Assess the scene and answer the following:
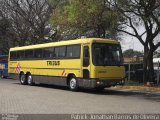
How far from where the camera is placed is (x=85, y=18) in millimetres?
25047

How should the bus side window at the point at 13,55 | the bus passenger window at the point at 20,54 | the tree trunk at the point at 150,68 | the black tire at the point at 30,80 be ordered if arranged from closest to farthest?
the tree trunk at the point at 150,68
the black tire at the point at 30,80
the bus passenger window at the point at 20,54
the bus side window at the point at 13,55

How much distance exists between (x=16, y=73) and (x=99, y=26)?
8.55 metres

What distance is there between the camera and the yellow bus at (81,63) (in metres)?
21.8

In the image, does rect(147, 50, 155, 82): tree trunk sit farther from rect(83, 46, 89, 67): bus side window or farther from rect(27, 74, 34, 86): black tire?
rect(27, 74, 34, 86): black tire

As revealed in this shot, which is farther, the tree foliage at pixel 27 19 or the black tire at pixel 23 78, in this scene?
the tree foliage at pixel 27 19

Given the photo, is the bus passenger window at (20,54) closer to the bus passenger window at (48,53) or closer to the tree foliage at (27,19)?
Result: the bus passenger window at (48,53)

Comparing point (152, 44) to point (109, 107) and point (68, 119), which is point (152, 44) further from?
point (68, 119)

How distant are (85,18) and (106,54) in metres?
3.74

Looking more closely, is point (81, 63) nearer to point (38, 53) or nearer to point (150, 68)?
point (38, 53)

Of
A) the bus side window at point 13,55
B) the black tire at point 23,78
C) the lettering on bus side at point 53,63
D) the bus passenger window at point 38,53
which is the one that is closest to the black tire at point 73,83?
the lettering on bus side at point 53,63

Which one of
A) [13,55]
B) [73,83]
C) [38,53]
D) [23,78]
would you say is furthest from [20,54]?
[73,83]

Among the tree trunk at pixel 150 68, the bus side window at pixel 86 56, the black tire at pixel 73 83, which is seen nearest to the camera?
the bus side window at pixel 86 56

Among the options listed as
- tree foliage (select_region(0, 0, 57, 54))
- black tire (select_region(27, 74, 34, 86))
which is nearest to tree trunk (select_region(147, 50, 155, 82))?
black tire (select_region(27, 74, 34, 86))

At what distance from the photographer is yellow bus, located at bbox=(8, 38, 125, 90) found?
2184 centimetres
